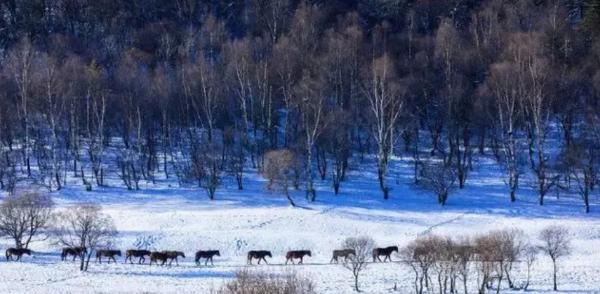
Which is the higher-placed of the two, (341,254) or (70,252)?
(341,254)

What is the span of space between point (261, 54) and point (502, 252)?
2075 inches

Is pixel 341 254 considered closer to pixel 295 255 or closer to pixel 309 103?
pixel 295 255

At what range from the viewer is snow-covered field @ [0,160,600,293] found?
40656 mm

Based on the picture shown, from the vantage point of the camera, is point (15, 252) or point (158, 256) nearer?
point (158, 256)

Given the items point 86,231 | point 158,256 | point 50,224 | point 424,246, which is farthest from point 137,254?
point 424,246

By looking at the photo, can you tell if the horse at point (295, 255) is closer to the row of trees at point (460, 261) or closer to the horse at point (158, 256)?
the row of trees at point (460, 261)

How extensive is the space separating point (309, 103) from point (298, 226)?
1899 cm

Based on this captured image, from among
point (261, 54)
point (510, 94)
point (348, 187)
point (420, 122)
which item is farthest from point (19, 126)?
point (510, 94)

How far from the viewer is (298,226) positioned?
55.3 metres

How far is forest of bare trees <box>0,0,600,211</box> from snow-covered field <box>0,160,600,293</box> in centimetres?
156

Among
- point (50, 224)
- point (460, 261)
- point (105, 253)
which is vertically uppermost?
point (50, 224)

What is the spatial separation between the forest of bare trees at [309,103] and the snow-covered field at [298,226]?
156cm

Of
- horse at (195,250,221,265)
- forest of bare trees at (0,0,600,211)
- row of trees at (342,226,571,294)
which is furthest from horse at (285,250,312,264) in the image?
forest of bare trees at (0,0,600,211)

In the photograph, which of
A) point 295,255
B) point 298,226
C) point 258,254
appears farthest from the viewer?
point 298,226
